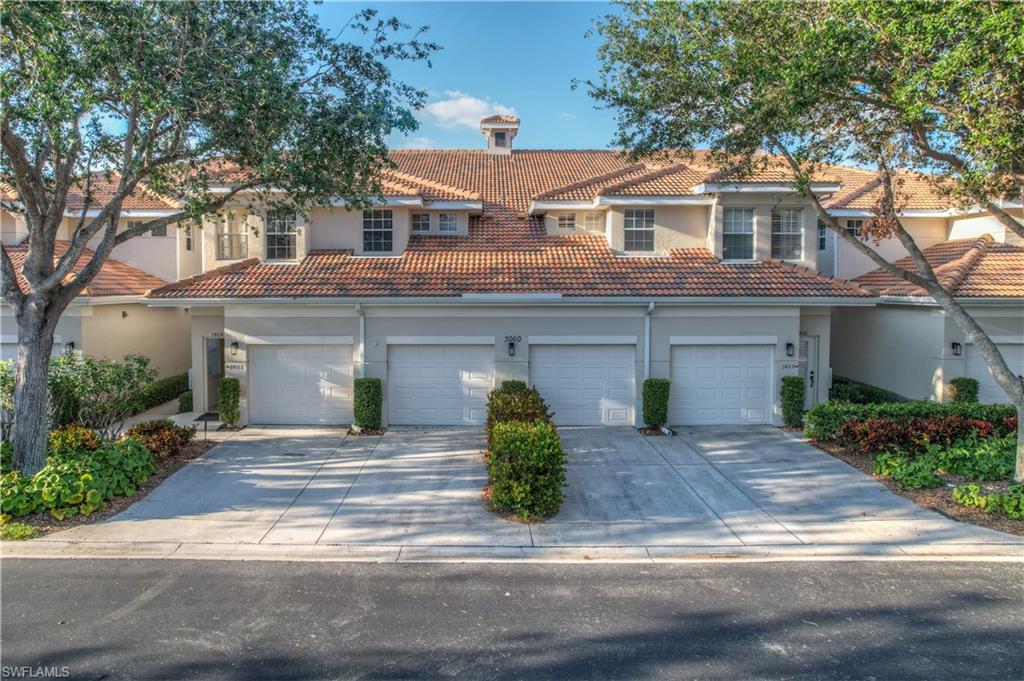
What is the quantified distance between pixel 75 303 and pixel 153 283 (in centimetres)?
348

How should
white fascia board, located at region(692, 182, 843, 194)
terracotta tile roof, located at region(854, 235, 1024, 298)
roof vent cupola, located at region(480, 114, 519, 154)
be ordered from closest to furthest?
terracotta tile roof, located at region(854, 235, 1024, 298) → white fascia board, located at region(692, 182, 843, 194) → roof vent cupola, located at region(480, 114, 519, 154)

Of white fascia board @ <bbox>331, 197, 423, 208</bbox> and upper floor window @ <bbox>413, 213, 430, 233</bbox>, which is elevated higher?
white fascia board @ <bbox>331, 197, 423, 208</bbox>

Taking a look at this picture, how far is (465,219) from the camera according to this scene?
18016mm

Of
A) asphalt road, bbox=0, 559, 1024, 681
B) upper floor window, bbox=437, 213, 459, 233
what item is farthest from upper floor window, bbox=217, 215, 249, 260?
asphalt road, bbox=0, 559, 1024, 681

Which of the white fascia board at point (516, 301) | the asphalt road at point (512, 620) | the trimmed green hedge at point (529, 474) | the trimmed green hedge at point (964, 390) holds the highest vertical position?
the white fascia board at point (516, 301)

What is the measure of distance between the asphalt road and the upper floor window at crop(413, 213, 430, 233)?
1168 centimetres

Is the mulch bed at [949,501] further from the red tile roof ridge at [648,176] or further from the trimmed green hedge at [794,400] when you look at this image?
the red tile roof ridge at [648,176]

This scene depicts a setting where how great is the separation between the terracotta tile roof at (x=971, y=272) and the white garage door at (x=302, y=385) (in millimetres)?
14104

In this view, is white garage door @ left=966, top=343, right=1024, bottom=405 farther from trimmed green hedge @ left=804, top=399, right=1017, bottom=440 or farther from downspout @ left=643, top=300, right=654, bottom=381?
downspout @ left=643, top=300, right=654, bottom=381

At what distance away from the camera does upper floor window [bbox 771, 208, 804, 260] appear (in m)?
16.7

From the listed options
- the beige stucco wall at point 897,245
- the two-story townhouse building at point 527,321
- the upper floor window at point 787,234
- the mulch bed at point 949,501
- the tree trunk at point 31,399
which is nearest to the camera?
the mulch bed at point 949,501

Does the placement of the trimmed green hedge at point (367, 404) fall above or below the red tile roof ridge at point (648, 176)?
below

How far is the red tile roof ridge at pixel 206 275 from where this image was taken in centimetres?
1457

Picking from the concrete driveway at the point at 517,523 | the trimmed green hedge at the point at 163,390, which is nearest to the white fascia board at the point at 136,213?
the trimmed green hedge at the point at 163,390
